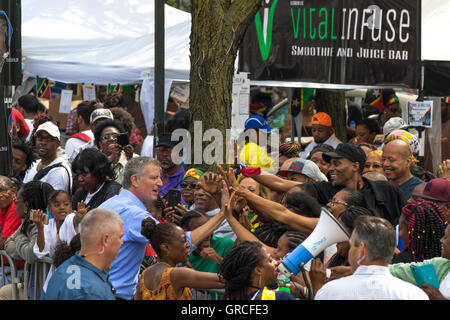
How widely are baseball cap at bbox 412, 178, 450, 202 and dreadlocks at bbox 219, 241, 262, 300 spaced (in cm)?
168

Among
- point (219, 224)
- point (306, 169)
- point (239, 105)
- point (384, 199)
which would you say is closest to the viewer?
point (219, 224)

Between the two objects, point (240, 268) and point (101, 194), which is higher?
point (101, 194)

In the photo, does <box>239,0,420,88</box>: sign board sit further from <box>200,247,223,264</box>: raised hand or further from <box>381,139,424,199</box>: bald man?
<box>200,247,223,264</box>: raised hand

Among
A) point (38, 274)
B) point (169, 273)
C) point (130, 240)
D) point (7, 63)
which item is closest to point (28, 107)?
point (7, 63)

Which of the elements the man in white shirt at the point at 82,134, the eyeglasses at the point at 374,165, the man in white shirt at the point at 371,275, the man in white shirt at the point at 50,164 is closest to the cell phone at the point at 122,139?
the man in white shirt at the point at 50,164

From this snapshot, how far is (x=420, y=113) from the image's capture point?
1161 cm

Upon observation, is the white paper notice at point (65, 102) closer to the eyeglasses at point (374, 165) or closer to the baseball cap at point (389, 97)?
the baseball cap at point (389, 97)

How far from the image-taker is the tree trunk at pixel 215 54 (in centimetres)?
805

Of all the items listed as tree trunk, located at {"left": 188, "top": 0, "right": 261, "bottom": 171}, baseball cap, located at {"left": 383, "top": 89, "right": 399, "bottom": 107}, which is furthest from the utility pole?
baseball cap, located at {"left": 383, "top": 89, "right": 399, "bottom": 107}

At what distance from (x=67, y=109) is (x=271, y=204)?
436 inches

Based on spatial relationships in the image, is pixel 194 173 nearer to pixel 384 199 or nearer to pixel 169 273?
pixel 384 199

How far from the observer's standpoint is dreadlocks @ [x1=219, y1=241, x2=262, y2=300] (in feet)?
16.1

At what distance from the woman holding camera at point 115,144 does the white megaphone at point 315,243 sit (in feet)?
12.9

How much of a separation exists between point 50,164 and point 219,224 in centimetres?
322
